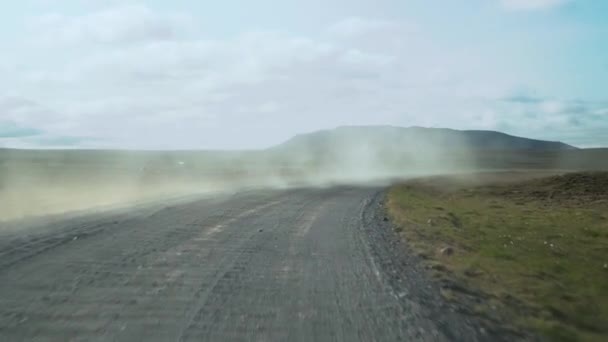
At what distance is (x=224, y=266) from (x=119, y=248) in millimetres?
2998

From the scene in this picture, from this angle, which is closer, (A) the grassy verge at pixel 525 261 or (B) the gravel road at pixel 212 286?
(B) the gravel road at pixel 212 286

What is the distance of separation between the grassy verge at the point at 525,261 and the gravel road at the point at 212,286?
792 millimetres

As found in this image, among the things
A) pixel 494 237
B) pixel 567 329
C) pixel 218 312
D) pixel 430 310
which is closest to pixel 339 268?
pixel 430 310

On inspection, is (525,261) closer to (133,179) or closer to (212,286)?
(212,286)

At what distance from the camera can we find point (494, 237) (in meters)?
14.9

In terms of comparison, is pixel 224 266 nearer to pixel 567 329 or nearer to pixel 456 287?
pixel 456 287

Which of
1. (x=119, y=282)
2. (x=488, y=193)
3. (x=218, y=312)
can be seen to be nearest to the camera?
(x=218, y=312)

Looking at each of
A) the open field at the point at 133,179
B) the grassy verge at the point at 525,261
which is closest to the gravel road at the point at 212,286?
the grassy verge at the point at 525,261

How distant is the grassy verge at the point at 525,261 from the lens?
7.12 m

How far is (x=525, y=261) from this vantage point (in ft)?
36.2

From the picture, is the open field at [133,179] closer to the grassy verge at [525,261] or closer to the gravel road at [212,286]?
the gravel road at [212,286]

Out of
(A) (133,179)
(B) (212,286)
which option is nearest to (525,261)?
(B) (212,286)

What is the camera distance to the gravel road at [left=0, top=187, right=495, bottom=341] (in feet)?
20.0

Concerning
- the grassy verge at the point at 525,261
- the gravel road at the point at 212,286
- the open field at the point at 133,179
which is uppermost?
the open field at the point at 133,179
